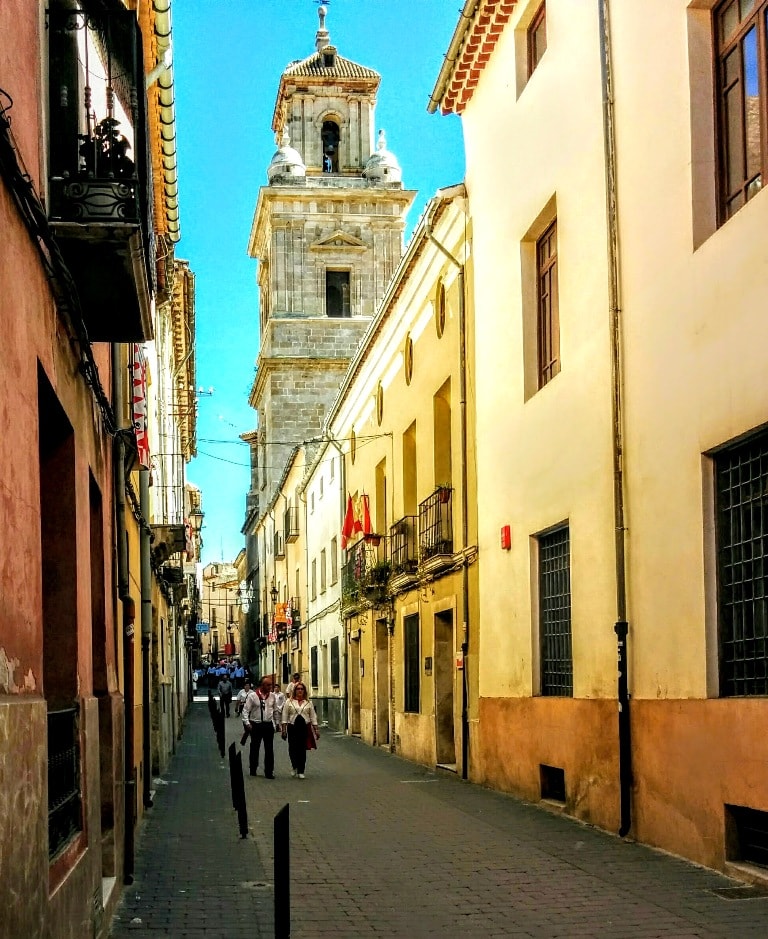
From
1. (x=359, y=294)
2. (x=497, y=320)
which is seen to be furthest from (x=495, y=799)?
(x=359, y=294)

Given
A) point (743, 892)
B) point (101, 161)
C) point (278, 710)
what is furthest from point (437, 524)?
point (101, 161)

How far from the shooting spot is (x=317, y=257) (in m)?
54.0

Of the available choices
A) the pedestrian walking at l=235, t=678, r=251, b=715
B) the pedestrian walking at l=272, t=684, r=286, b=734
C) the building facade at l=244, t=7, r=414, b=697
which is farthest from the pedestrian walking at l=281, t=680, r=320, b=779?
the building facade at l=244, t=7, r=414, b=697

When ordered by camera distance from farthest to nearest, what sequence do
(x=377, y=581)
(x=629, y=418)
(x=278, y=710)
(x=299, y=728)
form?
1. (x=377, y=581)
2. (x=278, y=710)
3. (x=299, y=728)
4. (x=629, y=418)

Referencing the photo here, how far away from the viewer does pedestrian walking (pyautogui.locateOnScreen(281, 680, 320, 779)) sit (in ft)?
66.5

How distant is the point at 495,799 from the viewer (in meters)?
16.2

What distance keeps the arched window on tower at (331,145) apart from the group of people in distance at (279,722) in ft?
124

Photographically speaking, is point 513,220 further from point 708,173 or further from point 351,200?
point 351,200

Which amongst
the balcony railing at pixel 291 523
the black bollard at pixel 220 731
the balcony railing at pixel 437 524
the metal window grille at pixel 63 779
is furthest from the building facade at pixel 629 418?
the balcony railing at pixel 291 523

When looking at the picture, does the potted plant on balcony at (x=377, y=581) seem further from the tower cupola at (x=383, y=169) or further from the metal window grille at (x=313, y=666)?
the tower cupola at (x=383, y=169)

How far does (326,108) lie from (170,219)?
37.0 m

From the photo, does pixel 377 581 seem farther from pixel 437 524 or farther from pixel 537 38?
pixel 537 38

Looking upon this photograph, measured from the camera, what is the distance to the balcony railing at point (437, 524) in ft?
67.1

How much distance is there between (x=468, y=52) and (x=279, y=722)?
412 inches
